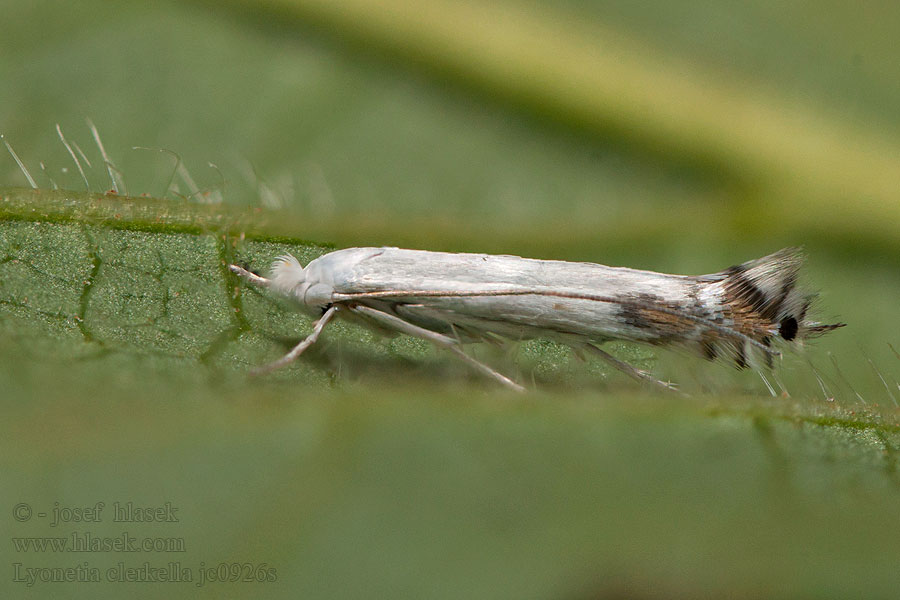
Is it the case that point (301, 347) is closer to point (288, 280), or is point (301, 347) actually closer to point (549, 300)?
point (288, 280)

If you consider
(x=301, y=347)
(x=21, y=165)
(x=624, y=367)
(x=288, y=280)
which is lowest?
(x=624, y=367)

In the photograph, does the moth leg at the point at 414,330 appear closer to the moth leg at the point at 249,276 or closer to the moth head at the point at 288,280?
the moth head at the point at 288,280

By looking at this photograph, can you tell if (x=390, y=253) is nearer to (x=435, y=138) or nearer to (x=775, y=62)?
(x=435, y=138)

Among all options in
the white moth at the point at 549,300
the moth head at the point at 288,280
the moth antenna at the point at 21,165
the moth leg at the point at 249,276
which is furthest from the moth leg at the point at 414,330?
the moth antenna at the point at 21,165
